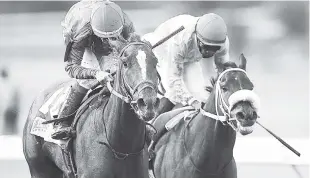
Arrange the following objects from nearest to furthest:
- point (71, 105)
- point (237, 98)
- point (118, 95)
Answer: point (118, 95)
point (237, 98)
point (71, 105)

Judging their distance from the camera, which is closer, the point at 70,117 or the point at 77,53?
the point at 77,53

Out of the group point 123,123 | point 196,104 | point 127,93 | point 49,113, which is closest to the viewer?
point 127,93

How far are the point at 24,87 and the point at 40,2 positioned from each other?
1.92 meters

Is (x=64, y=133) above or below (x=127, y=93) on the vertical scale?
below

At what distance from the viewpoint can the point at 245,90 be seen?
6.66m

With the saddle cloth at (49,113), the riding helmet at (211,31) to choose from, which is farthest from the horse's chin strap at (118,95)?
the riding helmet at (211,31)

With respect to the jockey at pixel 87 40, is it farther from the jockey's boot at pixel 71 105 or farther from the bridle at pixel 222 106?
the bridle at pixel 222 106

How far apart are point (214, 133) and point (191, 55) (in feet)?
3.59

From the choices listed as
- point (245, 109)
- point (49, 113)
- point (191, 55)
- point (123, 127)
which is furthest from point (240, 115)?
point (49, 113)

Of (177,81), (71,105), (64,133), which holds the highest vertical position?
(71,105)

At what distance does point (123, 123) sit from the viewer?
6.25 metres

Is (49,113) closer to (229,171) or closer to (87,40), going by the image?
(87,40)

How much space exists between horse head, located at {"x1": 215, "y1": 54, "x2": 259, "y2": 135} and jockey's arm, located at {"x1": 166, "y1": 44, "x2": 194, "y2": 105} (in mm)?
741

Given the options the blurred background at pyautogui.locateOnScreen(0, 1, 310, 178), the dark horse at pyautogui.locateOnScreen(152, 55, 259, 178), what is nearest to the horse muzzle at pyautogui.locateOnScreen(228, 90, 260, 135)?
the dark horse at pyautogui.locateOnScreen(152, 55, 259, 178)
